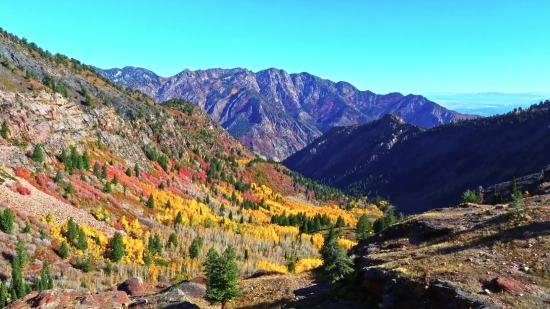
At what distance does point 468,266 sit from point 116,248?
346 feet

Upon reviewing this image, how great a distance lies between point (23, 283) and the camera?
78.2 metres

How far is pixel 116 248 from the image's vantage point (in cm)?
11250

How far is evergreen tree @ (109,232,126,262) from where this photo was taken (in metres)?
112

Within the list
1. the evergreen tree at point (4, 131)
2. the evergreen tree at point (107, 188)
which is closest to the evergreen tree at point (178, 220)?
the evergreen tree at point (107, 188)

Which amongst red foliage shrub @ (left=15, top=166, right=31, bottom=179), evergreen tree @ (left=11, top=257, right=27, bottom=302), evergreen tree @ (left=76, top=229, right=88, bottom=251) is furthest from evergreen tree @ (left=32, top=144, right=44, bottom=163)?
evergreen tree @ (left=11, top=257, right=27, bottom=302)

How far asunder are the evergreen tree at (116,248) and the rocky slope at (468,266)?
8937 cm

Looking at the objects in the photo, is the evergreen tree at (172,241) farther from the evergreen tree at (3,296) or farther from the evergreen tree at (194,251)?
the evergreen tree at (3,296)

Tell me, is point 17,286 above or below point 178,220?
below

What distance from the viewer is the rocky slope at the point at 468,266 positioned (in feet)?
86.4

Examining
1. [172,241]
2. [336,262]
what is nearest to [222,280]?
[336,262]

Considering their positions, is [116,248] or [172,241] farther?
[172,241]

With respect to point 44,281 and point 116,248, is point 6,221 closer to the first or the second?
point 44,281

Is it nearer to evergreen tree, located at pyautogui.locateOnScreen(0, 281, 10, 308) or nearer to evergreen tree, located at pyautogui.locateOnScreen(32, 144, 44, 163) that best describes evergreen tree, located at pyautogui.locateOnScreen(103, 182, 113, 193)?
evergreen tree, located at pyautogui.locateOnScreen(32, 144, 44, 163)

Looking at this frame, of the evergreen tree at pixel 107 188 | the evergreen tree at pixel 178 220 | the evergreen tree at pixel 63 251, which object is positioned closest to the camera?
the evergreen tree at pixel 63 251
